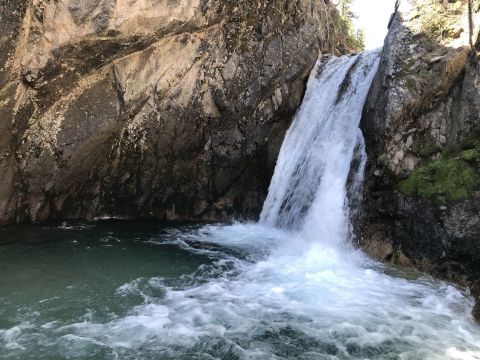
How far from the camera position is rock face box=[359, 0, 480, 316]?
9.96 m

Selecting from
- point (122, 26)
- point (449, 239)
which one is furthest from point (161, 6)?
point (449, 239)

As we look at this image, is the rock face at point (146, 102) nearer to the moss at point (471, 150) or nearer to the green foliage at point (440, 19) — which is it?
the green foliage at point (440, 19)

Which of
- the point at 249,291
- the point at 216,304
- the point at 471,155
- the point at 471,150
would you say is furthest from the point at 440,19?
the point at 216,304

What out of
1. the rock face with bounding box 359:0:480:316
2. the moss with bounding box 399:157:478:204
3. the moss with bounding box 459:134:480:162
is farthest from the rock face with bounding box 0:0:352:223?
the moss with bounding box 459:134:480:162

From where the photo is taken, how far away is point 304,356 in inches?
264

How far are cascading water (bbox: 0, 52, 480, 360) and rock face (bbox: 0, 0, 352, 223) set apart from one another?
1.68 m

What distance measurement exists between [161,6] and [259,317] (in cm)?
1007

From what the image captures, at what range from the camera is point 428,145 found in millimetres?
11258

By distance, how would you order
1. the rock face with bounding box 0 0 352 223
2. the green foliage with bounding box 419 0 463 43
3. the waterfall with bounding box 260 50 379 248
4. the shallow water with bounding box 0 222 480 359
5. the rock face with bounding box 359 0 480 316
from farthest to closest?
the waterfall with bounding box 260 50 379 248 → the rock face with bounding box 0 0 352 223 → the green foliage with bounding box 419 0 463 43 → the rock face with bounding box 359 0 480 316 → the shallow water with bounding box 0 222 480 359

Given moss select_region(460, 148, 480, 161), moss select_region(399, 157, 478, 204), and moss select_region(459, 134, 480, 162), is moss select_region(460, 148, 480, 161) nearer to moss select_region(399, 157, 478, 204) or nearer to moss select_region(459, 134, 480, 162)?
moss select_region(459, 134, 480, 162)

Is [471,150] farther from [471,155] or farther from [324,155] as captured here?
[324,155]

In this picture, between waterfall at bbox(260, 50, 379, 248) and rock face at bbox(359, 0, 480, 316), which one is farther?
waterfall at bbox(260, 50, 379, 248)

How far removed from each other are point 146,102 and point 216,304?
8.39 meters

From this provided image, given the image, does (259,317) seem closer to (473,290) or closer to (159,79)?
(473,290)
